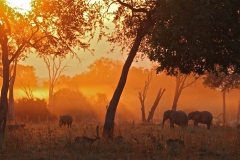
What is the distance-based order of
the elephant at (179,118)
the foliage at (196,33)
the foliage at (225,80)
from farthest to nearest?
the foliage at (225,80) < the elephant at (179,118) < the foliage at (196,33)

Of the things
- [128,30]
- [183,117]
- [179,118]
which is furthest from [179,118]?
[128,30]

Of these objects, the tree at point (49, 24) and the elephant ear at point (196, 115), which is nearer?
the tree at point (49, 24)

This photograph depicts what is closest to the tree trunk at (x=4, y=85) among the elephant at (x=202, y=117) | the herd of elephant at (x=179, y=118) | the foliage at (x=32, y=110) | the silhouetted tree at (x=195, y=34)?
the silhouetted tree at (x=195, y=34)

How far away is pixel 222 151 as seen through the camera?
16094 millimetres

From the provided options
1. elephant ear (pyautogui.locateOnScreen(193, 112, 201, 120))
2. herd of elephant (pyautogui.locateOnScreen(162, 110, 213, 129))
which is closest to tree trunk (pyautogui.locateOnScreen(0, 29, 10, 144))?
herd of elephant (pyautogui.locateOnScreen(162, 110, 213, 129))

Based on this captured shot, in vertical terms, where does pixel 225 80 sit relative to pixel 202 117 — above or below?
above

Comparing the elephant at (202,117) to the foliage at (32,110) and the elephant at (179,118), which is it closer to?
the elephant at (179,118)

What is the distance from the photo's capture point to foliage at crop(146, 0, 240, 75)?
50.7ft

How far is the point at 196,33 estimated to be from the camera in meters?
15.8

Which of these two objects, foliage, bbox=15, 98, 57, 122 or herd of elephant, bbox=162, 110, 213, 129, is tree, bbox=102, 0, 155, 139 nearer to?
herd of elephant, bbox=162, 110, 213, 129

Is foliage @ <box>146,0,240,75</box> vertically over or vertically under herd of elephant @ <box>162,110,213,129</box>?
over

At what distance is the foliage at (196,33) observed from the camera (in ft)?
50.7

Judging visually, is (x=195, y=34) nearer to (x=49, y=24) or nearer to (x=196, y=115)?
(x=49, y=24)

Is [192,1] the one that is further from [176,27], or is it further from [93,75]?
[93,75]
